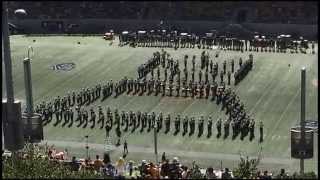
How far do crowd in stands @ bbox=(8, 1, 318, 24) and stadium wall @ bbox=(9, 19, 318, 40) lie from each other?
1218 millimetres

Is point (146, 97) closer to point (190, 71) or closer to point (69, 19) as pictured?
point (190, 71)

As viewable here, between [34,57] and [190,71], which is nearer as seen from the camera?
[190,71]

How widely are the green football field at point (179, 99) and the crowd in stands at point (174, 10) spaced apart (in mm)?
12106

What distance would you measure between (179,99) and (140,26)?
88.5 ft

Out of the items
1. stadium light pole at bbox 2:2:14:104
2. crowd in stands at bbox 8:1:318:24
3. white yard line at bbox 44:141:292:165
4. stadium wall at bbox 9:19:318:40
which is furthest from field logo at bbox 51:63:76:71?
stadium light pole at bbox 2:2:14:104

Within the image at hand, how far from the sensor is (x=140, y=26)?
60.6 m

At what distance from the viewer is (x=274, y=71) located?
39.1 metres

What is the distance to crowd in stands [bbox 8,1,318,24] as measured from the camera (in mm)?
59719

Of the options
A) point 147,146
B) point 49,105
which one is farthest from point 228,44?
point 147,146

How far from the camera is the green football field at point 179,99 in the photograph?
27000 millimetres

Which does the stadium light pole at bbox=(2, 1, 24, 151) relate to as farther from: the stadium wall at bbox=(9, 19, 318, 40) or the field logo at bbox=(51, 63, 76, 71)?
the stadium wall at bbox=(9, 19, 318, 40)

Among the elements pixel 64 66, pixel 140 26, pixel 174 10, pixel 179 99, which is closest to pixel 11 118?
pixel 179 99

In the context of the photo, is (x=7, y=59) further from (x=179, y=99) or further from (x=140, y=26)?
(x=140, y=26)

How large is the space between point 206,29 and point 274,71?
20.1 meters
